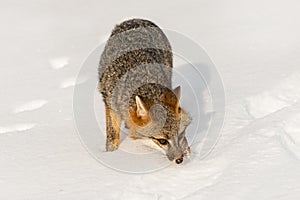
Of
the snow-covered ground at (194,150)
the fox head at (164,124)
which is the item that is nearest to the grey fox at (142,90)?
the fox head at (164,124)

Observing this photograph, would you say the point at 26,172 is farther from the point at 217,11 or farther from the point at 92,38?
the point at 217,11

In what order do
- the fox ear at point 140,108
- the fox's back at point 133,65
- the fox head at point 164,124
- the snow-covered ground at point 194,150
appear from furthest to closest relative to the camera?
the fox's back at point 133,65
the fox ear at point 140,108
the fox head at point 164,124
the snow-covered ground at point 194,150

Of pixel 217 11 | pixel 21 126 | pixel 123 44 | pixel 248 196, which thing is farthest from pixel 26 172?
pixel 217 11

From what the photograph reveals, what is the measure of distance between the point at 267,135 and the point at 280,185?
110 cm

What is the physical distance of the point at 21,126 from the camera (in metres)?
8.14

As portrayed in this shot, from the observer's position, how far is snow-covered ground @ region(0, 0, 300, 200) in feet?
20.9

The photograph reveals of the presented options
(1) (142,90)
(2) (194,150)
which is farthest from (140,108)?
(2) (194,150)

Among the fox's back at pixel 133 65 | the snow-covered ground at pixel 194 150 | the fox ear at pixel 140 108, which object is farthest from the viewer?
the fox's back at pixel 133 65

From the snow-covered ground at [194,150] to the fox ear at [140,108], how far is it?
28.0 inches

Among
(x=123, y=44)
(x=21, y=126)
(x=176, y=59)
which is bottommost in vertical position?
(x=21, y=126)

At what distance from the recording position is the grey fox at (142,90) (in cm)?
661

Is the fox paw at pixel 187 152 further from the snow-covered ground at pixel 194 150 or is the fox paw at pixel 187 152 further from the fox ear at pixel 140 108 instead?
the fox ear at pixel 140 108

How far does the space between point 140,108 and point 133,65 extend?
0.81 m

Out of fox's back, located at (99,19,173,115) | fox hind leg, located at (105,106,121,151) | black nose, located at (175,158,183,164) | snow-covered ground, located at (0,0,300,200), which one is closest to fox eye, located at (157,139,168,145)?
black nose, located at (175,158,183,164)
